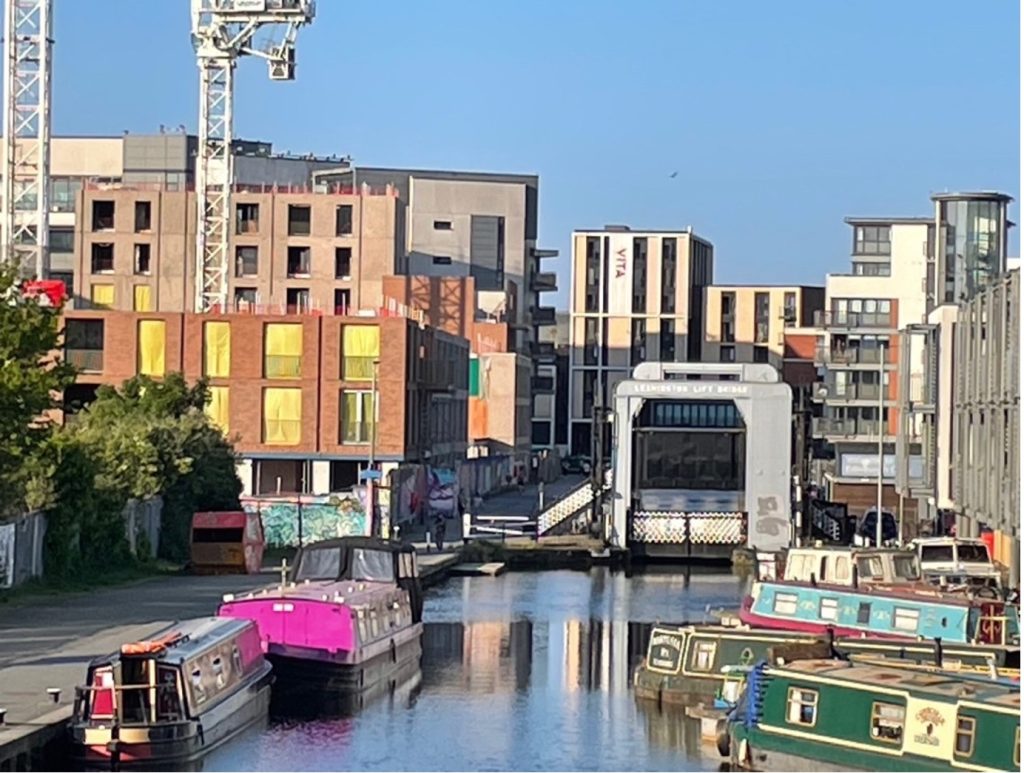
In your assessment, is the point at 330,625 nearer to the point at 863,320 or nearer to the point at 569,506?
the point at 569,506

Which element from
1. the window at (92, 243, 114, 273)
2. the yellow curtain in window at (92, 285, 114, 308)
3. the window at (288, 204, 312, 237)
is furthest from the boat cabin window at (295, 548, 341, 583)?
the window at (92, 243, 114, 273)

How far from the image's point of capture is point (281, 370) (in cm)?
8000

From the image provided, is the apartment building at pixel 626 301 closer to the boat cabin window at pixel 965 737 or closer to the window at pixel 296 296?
the window at pixel 296 296

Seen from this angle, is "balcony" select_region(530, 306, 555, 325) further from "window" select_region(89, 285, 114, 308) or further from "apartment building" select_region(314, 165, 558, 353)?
"window" select_region(89, 285, 114, 308)

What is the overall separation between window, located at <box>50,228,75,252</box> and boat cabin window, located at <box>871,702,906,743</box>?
4229 inches

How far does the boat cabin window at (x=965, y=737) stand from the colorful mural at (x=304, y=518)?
142 feet

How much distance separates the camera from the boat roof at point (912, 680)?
26.9m

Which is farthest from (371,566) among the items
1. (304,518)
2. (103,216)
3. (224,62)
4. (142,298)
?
(103,216)

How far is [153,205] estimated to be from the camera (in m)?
114

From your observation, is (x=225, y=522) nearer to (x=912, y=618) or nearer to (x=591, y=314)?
(x=912, y=618)

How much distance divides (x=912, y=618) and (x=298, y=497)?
106ft

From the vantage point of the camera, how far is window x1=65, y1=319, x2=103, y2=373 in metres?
80.5

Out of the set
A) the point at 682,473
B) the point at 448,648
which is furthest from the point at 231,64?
the point at 448,648

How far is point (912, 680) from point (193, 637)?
1106cm
